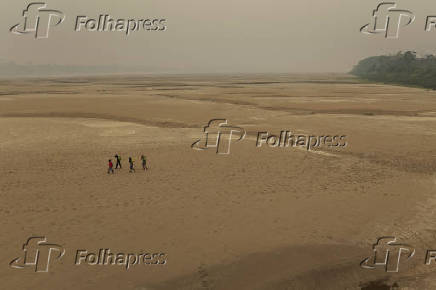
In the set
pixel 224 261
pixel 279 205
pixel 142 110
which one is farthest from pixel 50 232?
pixel 142 110

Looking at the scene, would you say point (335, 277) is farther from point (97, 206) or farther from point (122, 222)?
point (97, 206)

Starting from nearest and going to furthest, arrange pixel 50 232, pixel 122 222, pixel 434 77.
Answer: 1. pixel 50 232
2. pixel 122 222
3. pixel 434 77

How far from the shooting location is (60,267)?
1092 cm

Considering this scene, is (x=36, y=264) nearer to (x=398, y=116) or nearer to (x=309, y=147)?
(x=309, y=147)

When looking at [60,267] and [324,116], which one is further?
[324,116]

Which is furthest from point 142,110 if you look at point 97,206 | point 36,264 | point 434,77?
point 434,77

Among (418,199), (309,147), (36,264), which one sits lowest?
(36,264)

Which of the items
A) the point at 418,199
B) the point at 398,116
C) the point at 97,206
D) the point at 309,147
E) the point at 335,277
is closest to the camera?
the point at 335,277

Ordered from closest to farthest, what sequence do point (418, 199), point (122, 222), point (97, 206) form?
point (122, 222) < point (97, 206) < point (418, 199)

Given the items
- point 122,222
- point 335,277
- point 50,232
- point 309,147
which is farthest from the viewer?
Result: point 309,147

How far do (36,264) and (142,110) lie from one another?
37.2 metres

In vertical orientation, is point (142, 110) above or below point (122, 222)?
above

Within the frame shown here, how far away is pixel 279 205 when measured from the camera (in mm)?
15641

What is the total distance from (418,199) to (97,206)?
1603cm
